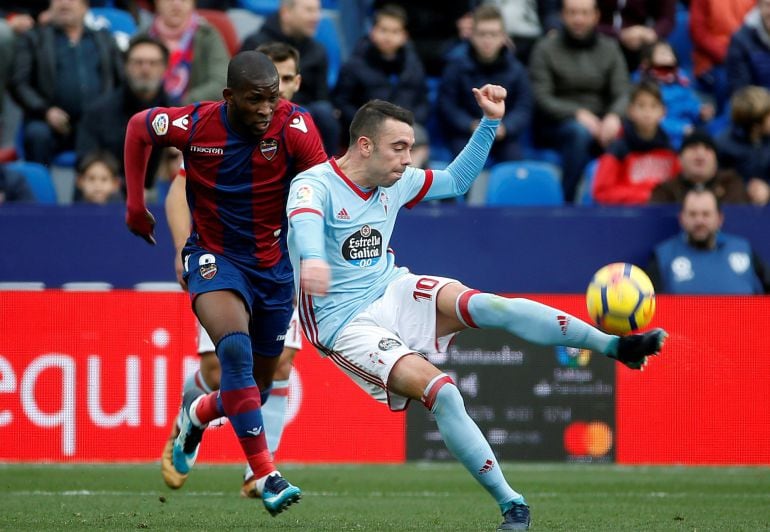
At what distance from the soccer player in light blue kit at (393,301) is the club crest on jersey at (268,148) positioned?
1.22ft

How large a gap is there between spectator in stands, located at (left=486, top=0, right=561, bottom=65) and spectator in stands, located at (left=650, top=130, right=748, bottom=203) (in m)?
2.71

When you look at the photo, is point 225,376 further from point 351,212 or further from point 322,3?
point 322,3

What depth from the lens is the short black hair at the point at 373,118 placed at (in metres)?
6.53

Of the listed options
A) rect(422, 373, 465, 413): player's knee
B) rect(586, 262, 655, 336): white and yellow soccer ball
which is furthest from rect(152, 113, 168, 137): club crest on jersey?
rect(586, 262, 655, 336): white and yellow soccer ball

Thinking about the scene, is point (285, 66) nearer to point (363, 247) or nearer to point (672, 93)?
point (363, 247)

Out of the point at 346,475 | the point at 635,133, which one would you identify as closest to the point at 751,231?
the point at 635,133

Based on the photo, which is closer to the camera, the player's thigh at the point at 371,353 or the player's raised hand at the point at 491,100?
the player's thigh at the point at 371,353

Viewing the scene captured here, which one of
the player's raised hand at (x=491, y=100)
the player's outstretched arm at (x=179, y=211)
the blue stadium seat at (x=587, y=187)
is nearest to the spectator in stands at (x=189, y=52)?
the blue stadium seat at (x=587, y=187)

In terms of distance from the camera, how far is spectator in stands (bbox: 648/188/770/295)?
35.5 ft

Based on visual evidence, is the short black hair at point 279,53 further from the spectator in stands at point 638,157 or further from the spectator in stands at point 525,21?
the spectator in stands at point 525,21

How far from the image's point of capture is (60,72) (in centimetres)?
1236

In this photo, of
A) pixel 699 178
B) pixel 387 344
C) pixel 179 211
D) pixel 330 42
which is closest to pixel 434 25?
pixel 330 42

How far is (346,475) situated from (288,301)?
270 cm

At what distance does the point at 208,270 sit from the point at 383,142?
3.74 ft
